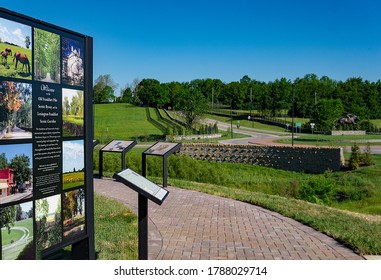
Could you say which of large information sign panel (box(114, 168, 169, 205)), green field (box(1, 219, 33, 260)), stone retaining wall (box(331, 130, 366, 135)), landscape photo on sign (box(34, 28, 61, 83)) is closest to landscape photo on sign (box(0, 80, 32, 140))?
landscape photo on sign (box(34, 28, 61, 83))

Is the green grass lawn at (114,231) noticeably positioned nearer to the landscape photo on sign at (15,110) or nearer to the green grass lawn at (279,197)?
the green grass lawn at (279,197)

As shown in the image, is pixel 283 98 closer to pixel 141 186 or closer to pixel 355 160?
pixel 355 160

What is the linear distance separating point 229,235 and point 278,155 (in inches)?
915

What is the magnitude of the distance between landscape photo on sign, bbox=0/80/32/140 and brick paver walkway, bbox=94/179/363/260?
9.00 feet

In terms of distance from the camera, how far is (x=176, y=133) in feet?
142

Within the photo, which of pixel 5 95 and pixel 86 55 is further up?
pixel 86 55

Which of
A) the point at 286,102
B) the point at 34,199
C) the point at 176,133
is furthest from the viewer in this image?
the point at 286,102

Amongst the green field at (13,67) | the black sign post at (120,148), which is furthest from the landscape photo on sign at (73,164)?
the black sign post at (120,148)

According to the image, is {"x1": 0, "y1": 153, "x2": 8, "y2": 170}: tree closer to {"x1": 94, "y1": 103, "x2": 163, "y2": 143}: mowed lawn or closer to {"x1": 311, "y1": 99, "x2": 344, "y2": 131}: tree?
{"x1": 94, "y1": 103, "x2": 163, "y2": 143}: mowed lawn

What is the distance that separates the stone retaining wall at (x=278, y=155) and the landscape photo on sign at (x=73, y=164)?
76.8 ft

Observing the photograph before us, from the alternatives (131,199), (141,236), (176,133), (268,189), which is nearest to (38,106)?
(141,236)

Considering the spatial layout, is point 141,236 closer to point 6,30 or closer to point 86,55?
point 86,55

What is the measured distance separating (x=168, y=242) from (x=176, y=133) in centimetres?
3627

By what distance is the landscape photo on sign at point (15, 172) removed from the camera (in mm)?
4184
